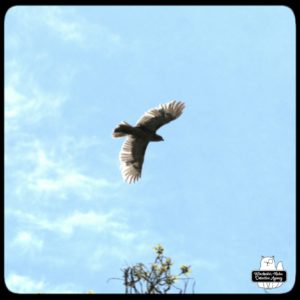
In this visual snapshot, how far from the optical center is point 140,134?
53.5 feet

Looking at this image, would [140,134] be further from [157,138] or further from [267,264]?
[267,264]

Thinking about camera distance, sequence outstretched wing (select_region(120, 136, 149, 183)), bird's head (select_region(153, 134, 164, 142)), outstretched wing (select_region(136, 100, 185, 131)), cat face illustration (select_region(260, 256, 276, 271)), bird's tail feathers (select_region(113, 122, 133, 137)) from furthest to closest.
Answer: outstretched wing (select_region(120, 136, 149, 183)) < bird's head (select_region(153, 134, 164, 142)) < bird's tail feathers (select_region(113, 122, 133, 137)) < outstretched wing (select_region(136, 100, 185, 131)) < cat face illustration (select_region(260, 256, 276, 271))

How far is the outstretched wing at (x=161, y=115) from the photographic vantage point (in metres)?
15.6

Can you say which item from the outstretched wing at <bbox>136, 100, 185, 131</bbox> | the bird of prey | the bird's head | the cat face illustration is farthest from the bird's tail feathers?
the cat face illustration

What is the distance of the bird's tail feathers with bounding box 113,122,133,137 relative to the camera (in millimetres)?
15914

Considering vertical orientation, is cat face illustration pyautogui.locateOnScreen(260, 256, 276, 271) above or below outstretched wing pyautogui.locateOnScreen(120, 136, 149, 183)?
below

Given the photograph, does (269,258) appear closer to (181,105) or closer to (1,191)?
(1,191)

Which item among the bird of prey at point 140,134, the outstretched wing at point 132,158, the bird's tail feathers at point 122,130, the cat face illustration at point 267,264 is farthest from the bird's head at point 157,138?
the cat face illustration at point 267,264

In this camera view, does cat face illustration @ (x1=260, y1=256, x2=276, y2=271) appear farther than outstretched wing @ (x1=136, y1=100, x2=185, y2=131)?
No

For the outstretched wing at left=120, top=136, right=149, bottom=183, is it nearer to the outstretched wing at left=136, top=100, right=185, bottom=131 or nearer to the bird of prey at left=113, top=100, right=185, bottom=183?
the bird of prey at left=113, top=100, right=185, bottom=183

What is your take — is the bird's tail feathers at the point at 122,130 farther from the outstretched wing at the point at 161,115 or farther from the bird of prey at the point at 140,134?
the outstretched wing at the point at 161,115

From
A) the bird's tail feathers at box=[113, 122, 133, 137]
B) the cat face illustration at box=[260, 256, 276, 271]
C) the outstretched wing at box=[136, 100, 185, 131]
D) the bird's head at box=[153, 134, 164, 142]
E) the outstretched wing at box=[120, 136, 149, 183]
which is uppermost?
the outstretched wing at box=[136, 100, 185, 131]

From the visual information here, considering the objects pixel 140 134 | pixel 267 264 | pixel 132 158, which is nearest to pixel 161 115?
pixel 140 134
